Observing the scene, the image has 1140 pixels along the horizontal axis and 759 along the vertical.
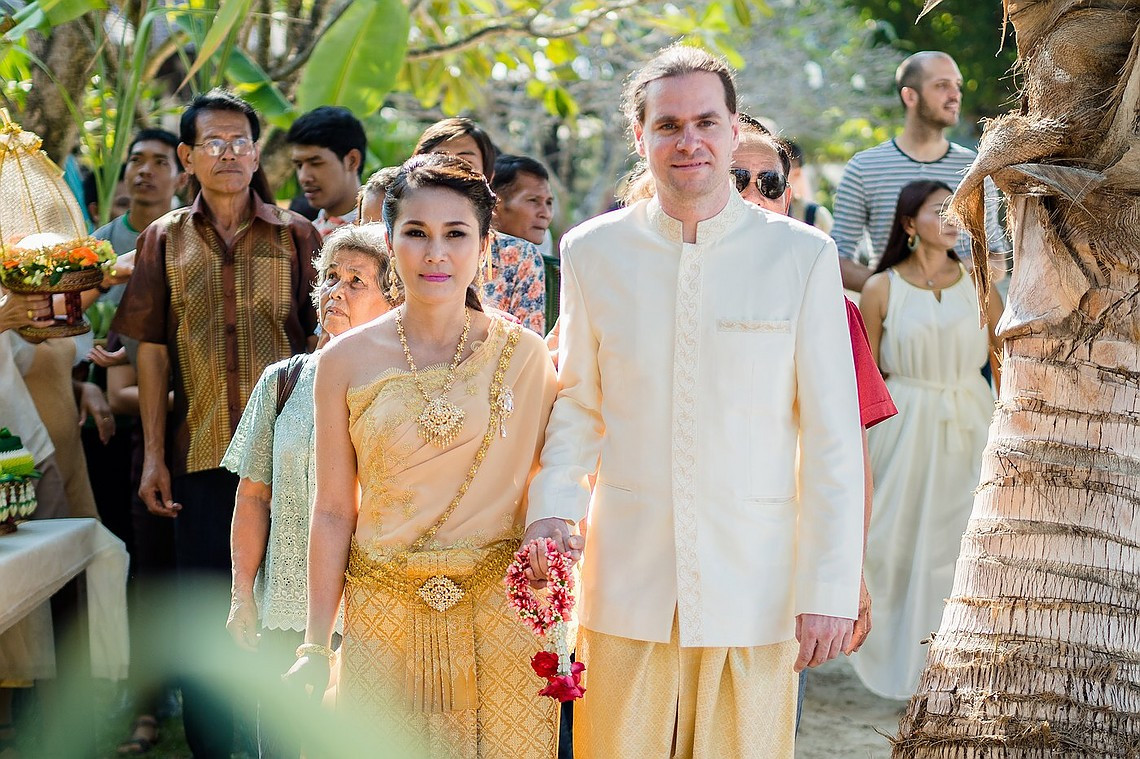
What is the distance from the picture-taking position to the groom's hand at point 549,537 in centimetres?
302

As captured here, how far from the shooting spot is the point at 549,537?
3.05 metres

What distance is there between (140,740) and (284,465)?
2.23 m

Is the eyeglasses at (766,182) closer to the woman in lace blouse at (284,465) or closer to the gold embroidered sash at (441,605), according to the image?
the woman in lace blouse at (284,465)

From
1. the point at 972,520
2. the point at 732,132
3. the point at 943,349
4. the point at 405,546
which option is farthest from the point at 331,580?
the point at 943,349

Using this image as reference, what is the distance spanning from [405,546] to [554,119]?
54.4ft

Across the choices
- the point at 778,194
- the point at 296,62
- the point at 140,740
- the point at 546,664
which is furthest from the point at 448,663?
the point at 296,62

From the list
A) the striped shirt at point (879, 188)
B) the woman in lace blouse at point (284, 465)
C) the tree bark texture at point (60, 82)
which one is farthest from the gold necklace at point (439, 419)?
the tree bark texture at point (60, 82)

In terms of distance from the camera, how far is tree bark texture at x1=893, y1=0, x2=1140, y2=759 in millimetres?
3502

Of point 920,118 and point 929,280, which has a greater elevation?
point 920,118

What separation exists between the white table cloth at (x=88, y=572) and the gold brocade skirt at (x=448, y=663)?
6.26 feet

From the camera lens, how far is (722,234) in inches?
128

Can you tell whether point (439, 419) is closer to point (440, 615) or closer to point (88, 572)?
point (440, 615)

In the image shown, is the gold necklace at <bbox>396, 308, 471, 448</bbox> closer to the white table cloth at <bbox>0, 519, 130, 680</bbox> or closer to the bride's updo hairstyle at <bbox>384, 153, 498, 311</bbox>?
the bride's updo hairstyle at <bbox>384, 153, 498, 311</bbox>

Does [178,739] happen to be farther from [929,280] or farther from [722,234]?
[929,280]
